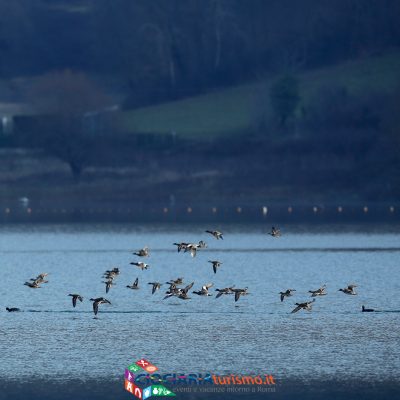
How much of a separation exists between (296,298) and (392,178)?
298 ft

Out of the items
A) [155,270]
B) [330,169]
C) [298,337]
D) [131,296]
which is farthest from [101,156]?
[298,337]

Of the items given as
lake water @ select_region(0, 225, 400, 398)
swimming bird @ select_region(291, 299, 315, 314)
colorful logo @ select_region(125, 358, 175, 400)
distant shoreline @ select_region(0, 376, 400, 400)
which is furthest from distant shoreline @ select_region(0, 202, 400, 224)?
distant shoreline @ select_region(0, 376, 400, 400)

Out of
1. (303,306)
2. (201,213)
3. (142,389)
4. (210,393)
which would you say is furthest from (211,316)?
(201,213)

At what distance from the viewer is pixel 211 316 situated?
81.9 metres

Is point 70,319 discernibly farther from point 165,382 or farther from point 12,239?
point 12,239

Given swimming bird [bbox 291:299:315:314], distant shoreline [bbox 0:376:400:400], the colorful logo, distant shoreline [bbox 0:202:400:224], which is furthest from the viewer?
distant shoreline [bbox 0:202:400:224]

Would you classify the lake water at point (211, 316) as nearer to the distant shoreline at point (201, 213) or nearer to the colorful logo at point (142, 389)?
the colorful logo at point (142, 389)

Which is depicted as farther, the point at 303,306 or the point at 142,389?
the point at 303,306

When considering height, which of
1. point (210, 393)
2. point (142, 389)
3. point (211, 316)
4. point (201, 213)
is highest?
point (201, 213)

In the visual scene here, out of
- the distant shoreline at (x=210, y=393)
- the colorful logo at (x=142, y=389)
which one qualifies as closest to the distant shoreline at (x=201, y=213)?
the colorful logo at (x=142, y=389)

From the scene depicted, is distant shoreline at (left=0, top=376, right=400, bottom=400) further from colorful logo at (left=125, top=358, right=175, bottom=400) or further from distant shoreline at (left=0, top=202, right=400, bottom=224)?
distant shoreline at (left=0, top=202, right=400, bottom=224)

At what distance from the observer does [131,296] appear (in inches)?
3612

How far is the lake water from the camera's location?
2665 inches

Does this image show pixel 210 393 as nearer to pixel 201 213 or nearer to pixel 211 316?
pixel 211 316
